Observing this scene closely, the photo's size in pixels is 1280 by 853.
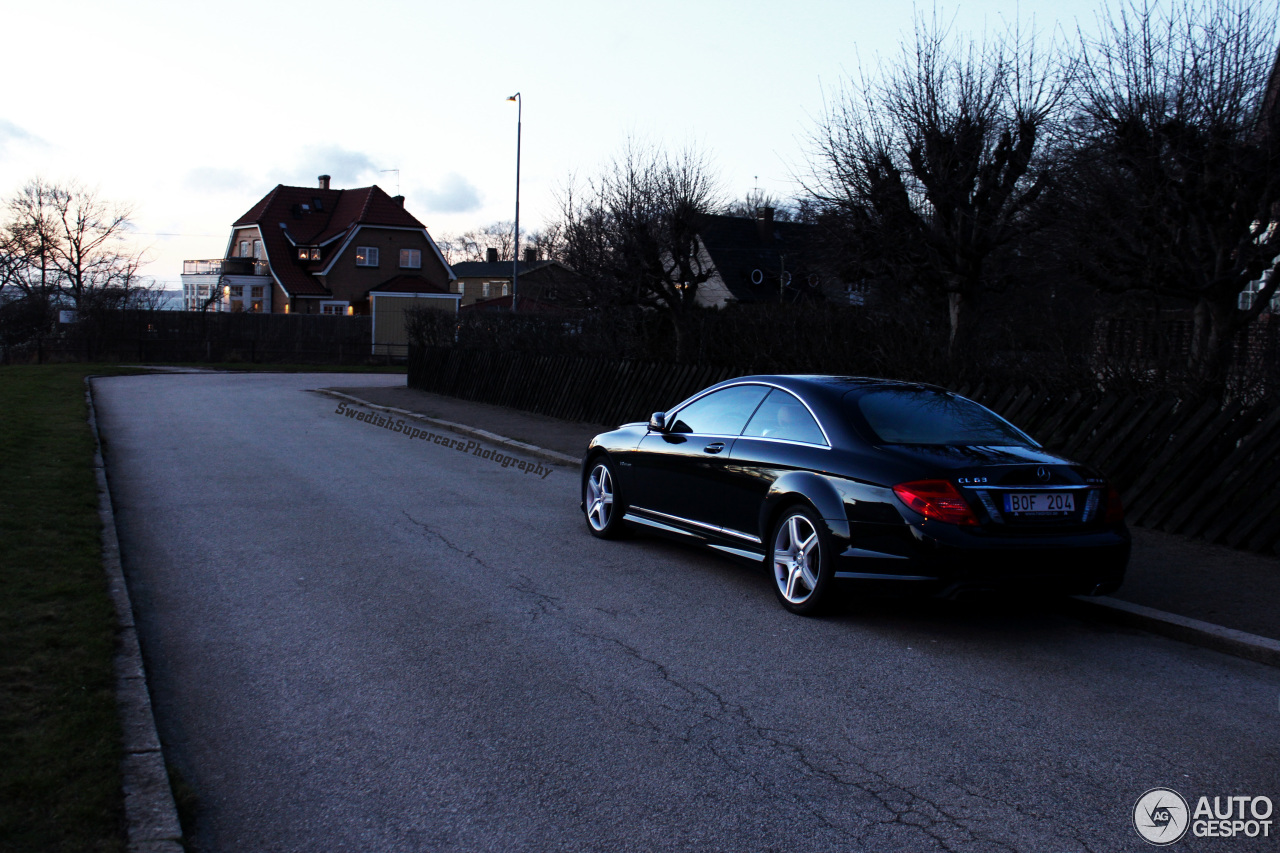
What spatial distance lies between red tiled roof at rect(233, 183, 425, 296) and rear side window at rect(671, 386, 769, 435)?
5612 cm

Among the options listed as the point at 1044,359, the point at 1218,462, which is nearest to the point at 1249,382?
the point at 1218,462

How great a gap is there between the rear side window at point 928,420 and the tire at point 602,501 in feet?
8.49

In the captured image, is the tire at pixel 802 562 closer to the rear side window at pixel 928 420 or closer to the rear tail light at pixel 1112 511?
the rear side window at pixel 928 420

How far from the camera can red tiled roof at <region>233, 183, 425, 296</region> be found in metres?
62.2

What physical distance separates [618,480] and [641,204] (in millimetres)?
14261

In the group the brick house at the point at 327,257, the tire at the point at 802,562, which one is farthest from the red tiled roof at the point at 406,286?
the tire at the point at 802,562

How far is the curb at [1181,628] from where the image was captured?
593 centimetres

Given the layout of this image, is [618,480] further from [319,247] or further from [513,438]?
[319,247]

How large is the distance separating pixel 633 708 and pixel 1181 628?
3.47 m

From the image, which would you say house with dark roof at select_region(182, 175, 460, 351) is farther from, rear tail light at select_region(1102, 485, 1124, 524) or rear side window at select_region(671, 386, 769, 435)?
rear tail light at select_region(1102, 485, 1124, 524)

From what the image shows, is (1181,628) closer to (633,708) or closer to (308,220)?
(633,708)

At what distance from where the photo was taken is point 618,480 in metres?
8.86

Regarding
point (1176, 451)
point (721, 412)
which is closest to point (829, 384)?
point (721, 412)

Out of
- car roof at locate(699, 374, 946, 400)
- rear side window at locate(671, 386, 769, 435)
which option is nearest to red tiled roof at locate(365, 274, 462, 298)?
rear side window at locate(671, 386, 769, 435)
